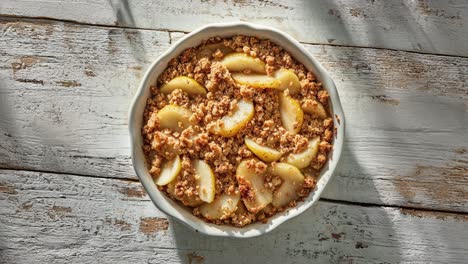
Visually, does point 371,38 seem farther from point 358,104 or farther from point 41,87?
point 41,87

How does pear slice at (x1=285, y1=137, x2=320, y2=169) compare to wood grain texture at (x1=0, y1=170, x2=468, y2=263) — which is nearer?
pear slice at (x1=285, y1=137, x2=320, y2=169)

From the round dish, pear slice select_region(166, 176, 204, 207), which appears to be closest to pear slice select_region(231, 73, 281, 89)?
the round dish

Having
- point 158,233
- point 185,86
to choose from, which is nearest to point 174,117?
point 185,86

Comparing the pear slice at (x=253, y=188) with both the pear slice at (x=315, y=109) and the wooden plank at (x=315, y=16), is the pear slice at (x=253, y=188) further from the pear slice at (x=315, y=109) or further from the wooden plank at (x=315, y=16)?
the wooden plank at (x=315, y=16)

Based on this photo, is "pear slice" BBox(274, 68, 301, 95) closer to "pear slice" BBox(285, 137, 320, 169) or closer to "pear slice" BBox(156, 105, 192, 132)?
"pear slice" BBox(285, 137, 320, 169)

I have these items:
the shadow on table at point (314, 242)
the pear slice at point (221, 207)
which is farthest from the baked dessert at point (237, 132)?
the shadow on table at point (314, 242)

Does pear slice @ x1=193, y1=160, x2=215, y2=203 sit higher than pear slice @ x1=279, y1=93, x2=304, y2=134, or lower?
lower
